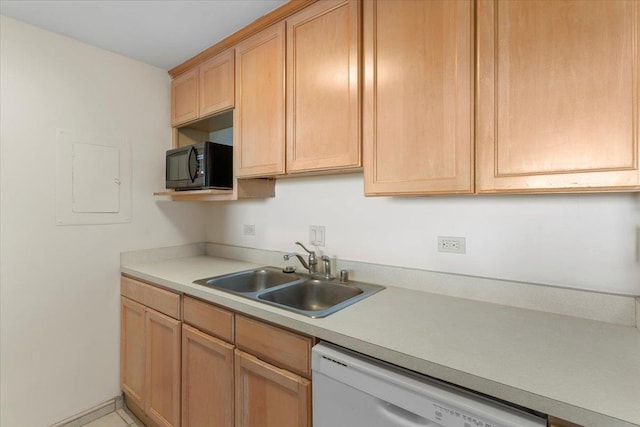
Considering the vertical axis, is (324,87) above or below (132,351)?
above

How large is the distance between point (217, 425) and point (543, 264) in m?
1.59

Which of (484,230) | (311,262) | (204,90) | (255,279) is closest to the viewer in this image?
(484,230)

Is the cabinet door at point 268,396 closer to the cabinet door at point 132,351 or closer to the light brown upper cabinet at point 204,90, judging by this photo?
the cabinet door at point 132,351

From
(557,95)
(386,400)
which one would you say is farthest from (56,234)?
(557,95)

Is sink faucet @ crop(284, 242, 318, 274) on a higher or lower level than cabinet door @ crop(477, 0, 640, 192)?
lower

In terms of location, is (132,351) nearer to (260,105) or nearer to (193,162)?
(193,162)

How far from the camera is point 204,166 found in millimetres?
1876

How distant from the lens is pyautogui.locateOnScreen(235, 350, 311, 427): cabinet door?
1110 millimetres

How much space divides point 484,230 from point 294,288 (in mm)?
974

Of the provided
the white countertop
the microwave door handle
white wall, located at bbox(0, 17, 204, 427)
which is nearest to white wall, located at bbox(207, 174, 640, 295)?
the white countertop

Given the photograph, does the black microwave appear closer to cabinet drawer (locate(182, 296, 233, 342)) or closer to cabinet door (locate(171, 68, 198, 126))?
cabinet door (locate(171, 68, 198, 126))

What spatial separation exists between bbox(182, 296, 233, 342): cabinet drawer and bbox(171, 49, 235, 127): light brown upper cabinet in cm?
120

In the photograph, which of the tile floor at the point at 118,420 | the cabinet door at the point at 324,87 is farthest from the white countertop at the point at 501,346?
the tile floor at the point at 118,420

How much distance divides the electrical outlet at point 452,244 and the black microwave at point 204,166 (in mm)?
1299
